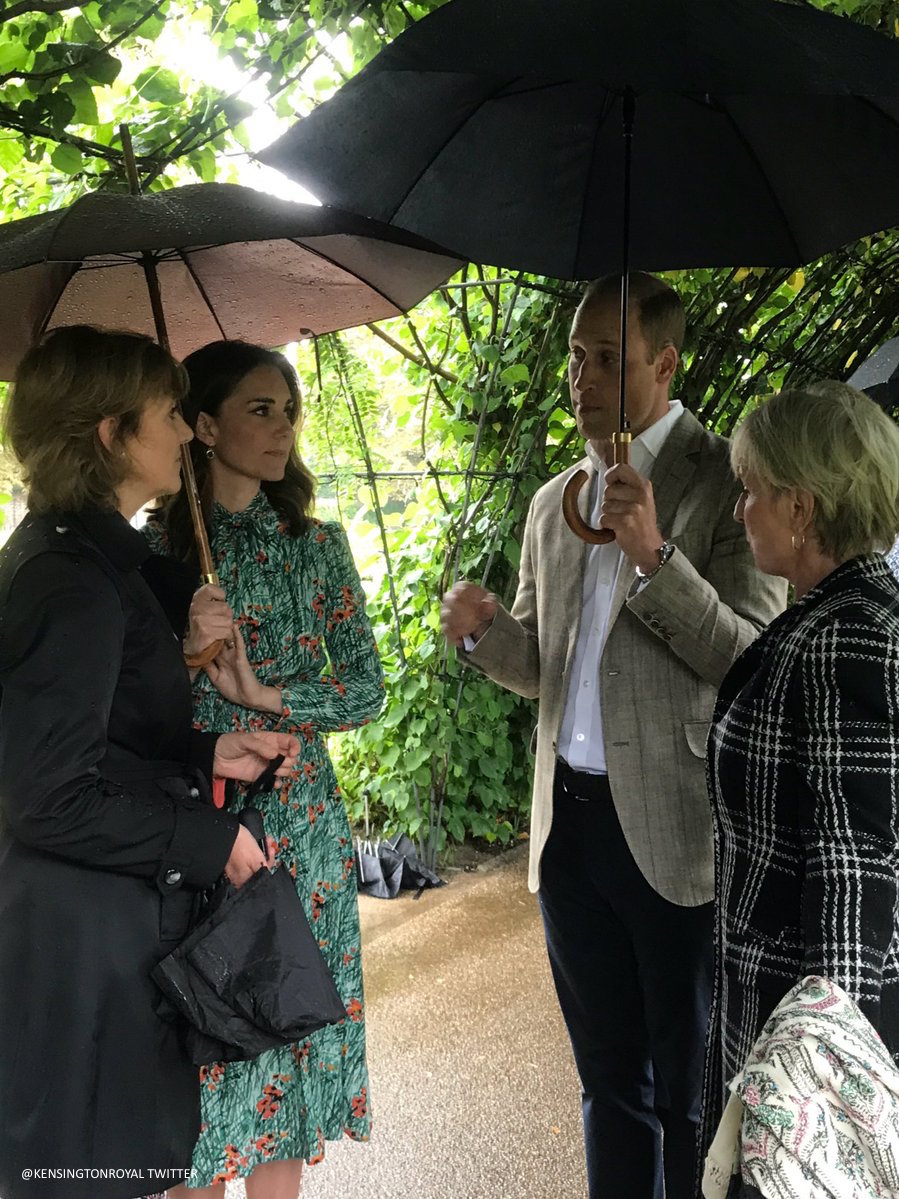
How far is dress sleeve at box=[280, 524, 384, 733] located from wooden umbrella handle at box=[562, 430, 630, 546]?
20.1 inches

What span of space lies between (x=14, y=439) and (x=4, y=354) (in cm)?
47

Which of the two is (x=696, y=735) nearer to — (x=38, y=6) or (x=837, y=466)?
(x=837, y=466)

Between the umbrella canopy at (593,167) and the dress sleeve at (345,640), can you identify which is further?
the dress sleeve at (345,640)

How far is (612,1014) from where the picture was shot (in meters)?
2.40

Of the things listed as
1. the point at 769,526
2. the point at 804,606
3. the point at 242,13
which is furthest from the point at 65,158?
the point at 804,606

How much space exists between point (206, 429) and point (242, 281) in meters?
0.35

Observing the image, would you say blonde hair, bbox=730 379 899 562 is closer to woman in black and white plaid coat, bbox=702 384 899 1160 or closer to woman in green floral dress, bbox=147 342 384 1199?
woman in black and white plaid coat, bbox=702 384 899 1160

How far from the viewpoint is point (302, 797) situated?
7.63 ft

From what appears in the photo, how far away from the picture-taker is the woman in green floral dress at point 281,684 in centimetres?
223

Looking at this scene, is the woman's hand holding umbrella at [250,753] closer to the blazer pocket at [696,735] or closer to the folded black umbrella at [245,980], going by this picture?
the folded black umbrella at [245,980]

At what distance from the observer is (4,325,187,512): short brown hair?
1881 mm

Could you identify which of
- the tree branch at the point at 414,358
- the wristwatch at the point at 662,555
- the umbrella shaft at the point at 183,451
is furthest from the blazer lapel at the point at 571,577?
the tree branch at the point at 414,358

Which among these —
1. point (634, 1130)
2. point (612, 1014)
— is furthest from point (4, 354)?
point (634, 1130)

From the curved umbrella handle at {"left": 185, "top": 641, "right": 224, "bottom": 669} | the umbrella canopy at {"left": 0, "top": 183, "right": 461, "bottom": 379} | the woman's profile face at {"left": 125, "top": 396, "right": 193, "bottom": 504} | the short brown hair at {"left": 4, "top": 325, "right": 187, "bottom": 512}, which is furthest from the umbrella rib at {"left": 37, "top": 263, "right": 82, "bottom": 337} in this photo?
the curved umbrella handle at {"left": 185, "top": 641, "right": 224, "bottom": 669}
